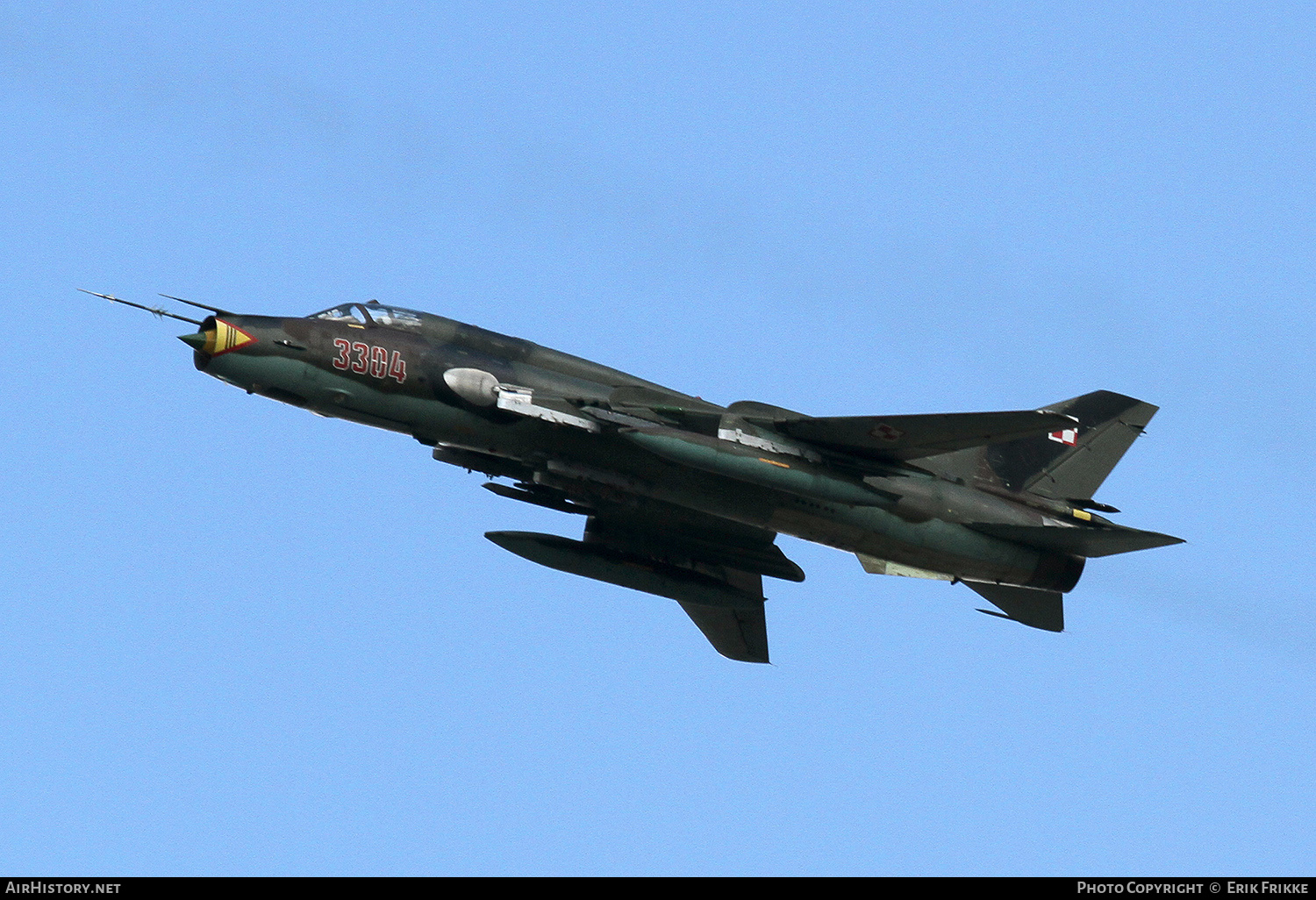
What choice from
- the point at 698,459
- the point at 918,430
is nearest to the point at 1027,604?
the point at 918,430

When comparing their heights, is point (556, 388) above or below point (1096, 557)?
above

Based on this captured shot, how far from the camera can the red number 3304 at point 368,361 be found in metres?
22.7

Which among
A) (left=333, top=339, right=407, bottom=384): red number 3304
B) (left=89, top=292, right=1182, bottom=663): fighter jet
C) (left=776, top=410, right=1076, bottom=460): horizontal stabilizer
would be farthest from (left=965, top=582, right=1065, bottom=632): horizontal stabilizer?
(left=333, top=339, right=407, bottom=384): red number 3304

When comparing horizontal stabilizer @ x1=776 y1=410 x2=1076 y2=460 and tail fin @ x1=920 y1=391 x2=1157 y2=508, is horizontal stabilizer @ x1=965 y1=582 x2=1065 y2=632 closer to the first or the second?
tail fin @ x1=920 y1=391 x2=1157 y2=508

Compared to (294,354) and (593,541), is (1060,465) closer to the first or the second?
(593,541)

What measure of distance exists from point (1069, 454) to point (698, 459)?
8.07 metres

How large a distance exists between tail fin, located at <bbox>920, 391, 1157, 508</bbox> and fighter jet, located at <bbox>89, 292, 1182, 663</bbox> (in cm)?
3
